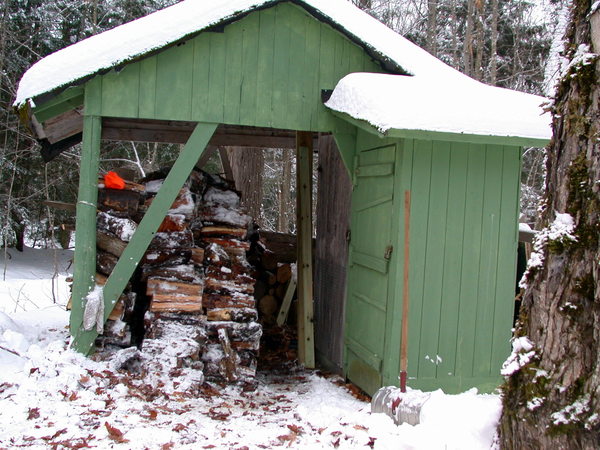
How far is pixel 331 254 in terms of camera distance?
7.08 meters

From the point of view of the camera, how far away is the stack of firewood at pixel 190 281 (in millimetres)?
5828

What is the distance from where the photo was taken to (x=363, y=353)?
5770 mm

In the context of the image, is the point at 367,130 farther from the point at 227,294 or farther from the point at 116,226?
the point at 116,226

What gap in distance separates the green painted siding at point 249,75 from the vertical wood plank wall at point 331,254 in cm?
111

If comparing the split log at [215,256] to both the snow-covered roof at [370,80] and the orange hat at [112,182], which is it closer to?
the orange hat at [112,182]

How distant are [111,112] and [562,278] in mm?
4453

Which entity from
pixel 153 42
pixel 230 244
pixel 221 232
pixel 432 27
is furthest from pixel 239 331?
pixel 432 27

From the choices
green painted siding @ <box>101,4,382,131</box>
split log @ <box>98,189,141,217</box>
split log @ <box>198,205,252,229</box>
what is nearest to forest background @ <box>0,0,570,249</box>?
split log @ <box>198,205,252,229</box>

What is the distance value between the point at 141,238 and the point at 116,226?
52cm

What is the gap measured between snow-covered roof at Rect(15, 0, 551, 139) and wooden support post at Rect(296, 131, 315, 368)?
161 cm

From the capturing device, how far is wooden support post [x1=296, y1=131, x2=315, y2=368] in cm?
705

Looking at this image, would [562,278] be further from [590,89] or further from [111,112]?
[111,112]

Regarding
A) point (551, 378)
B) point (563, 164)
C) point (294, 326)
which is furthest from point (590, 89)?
point (294, 326)

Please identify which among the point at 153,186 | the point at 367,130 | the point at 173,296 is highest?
the point at 367,130
